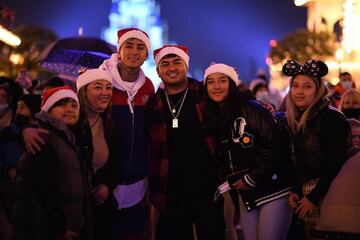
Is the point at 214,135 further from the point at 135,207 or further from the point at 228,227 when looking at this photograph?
the point at 228,227

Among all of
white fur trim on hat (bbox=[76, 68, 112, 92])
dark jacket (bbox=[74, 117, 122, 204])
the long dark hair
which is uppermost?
white fur trim on hat (bbox=[76, 68, 112, 92])

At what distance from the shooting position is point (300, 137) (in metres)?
5.06

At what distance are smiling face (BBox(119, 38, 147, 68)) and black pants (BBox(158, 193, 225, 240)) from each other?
1.47 metres

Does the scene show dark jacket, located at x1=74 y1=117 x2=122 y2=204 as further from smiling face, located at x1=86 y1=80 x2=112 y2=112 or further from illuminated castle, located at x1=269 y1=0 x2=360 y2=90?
illuminated castle, located at x1=269 y1=0 x2=360 y2=90

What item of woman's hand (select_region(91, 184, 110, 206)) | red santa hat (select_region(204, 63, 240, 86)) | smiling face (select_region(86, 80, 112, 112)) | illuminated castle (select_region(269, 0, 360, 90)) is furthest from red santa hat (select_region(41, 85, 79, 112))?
illuminated castle (select_region(269, 0, 360, 90))

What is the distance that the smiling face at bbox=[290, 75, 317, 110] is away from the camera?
513 centimetres

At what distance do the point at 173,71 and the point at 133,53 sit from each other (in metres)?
0.53

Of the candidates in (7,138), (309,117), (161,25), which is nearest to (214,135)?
(309,117)

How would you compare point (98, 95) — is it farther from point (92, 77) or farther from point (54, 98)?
point (54, 98)

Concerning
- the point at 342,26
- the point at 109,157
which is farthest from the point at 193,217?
the point at 342,26

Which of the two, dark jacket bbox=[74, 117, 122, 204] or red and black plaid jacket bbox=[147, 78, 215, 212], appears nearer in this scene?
dark jacket bbox=[74, 117, 122, 204]

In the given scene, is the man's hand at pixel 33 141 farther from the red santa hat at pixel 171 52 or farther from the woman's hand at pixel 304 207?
the woman's hand at pixel 304 207

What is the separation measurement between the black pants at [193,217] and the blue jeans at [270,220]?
16.8 inches

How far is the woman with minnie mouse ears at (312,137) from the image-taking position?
4.81 meters
